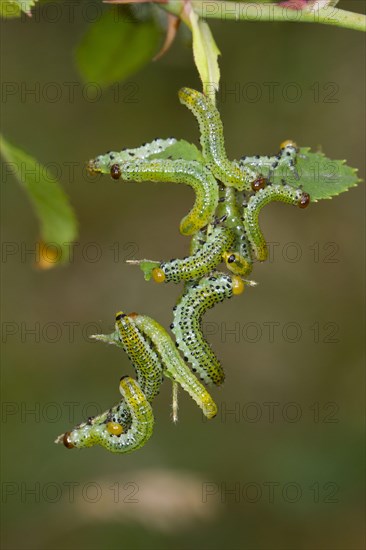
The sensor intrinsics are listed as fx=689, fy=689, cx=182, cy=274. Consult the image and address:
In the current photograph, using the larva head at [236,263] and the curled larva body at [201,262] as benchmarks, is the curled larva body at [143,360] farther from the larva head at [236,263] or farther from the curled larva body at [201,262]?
the larva head at [236,263]

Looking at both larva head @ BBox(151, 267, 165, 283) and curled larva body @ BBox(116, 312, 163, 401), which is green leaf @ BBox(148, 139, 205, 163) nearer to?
larva head @ BBox(151, 267, 165, 283)

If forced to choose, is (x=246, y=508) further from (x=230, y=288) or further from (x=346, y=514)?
(x=230, y=288)

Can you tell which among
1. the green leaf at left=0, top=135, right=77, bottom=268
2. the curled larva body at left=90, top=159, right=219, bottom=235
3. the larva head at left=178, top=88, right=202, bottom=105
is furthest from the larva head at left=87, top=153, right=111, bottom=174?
the larva head at left=178, top=88, right=202, bottom=105

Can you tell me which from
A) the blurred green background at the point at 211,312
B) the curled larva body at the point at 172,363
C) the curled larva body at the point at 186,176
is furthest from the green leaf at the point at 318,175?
the blurred green background at the point at 211,312

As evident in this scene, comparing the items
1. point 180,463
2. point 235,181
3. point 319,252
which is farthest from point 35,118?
point 235,181

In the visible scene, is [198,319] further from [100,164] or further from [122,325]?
[100,164]

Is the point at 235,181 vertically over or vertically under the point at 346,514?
over

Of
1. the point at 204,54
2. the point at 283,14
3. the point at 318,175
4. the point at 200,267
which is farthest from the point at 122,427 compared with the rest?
the point at 283,14
